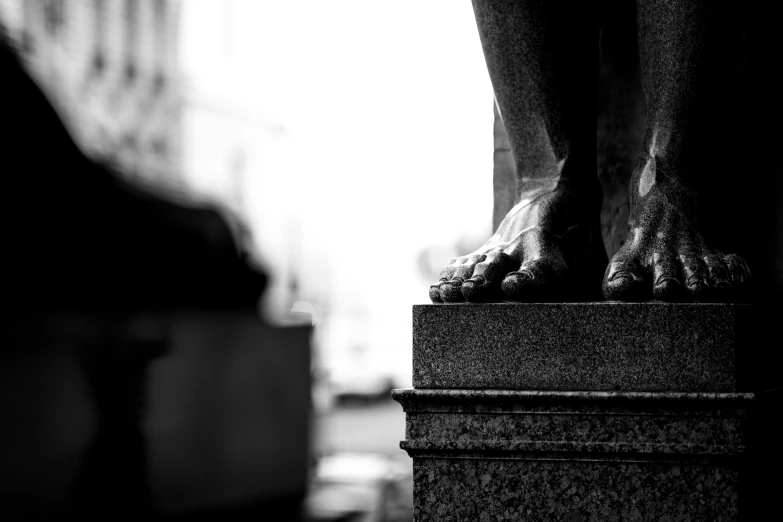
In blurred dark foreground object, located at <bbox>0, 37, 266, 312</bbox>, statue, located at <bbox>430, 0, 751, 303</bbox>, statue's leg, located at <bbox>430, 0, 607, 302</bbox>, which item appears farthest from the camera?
blurred dark foreground object, located at <bbox>0, 37, 266, 312</bbox>

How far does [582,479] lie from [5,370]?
9256 millimetres

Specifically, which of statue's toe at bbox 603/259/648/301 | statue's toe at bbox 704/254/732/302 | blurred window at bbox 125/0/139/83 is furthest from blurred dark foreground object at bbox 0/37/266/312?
statue's toe at bbox 704/254/732/302

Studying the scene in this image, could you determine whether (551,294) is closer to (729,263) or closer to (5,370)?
(729,263)

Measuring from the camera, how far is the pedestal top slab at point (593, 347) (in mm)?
2107

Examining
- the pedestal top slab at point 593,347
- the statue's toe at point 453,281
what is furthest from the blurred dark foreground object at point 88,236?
the pedestal top slab at point 593,347

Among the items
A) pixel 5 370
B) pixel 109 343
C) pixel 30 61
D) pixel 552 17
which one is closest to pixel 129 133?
pixel 30 61

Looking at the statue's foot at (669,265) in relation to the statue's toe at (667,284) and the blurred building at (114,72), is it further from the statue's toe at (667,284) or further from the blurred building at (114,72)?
the blurred building at (114,72)

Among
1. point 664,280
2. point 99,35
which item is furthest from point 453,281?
point 99,35

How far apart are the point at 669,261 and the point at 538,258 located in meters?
0.31

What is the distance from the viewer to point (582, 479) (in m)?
2.15

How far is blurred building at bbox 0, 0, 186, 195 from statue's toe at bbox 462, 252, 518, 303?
10.8 metres

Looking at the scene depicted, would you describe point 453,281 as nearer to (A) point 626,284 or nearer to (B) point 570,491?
(A) point 626,284

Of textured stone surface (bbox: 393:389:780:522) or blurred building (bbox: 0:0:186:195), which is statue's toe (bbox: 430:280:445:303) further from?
blurred building (bbox: 0:0:186:195)

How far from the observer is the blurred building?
12633mm
